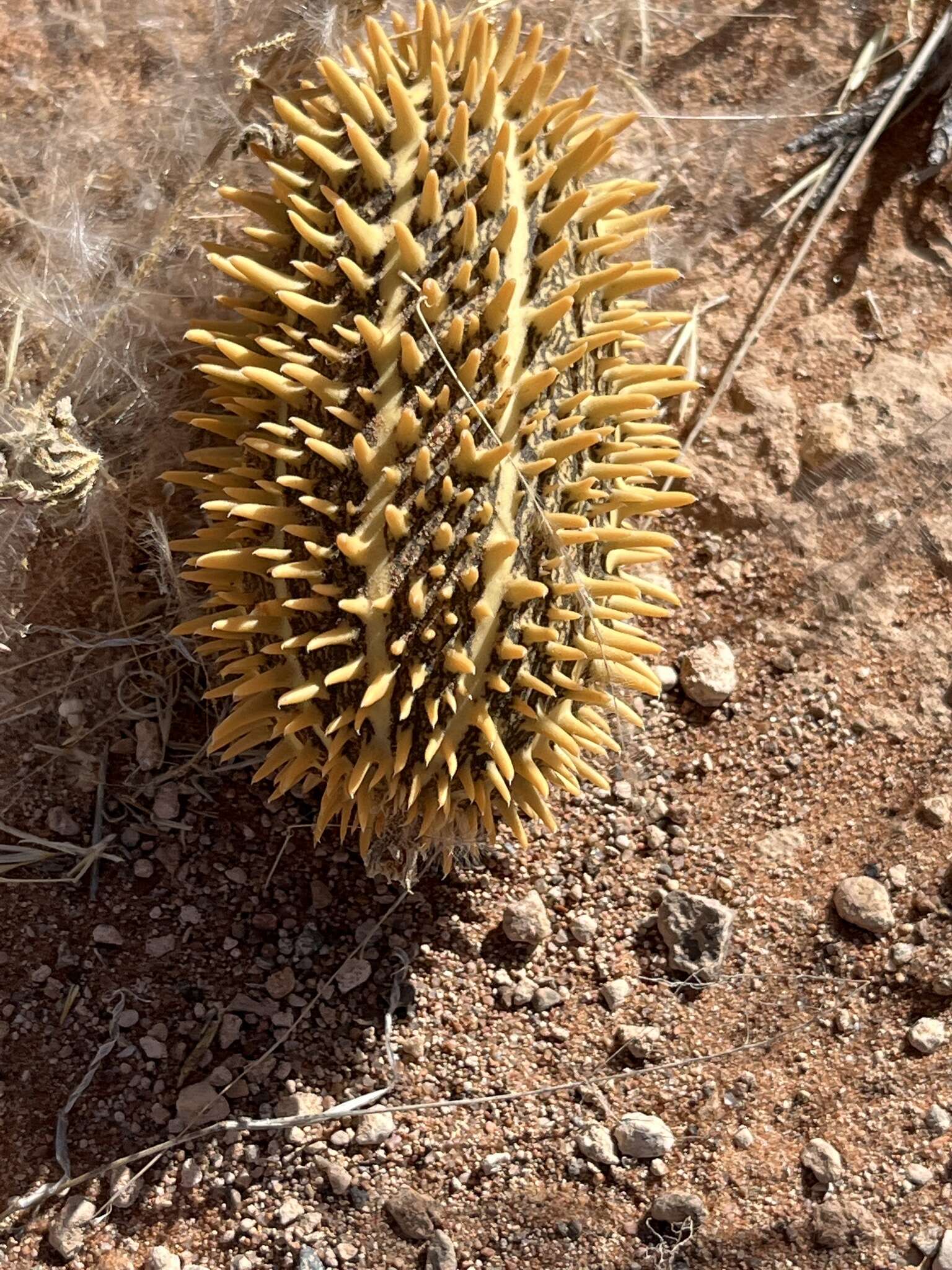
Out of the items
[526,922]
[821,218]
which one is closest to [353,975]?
[526,922]

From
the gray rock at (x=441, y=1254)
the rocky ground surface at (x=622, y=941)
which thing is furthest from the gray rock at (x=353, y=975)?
the gray rock at (x=441, y=1254)

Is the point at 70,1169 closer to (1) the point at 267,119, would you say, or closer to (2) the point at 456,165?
(2) the point at 456,165

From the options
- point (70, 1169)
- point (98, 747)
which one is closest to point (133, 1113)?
point (70, 1169)

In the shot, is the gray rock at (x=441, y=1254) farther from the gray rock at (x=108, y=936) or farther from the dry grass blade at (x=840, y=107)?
the dry grass blade at (x=840, y=107)

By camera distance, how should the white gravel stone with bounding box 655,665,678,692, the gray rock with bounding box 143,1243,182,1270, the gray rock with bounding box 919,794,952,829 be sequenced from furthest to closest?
the white gravel stone with bounding box 655,665,678,692
the gray rock with bounding box 919,794,952,829
the gray rock with bounding box 143,1243,182,1270

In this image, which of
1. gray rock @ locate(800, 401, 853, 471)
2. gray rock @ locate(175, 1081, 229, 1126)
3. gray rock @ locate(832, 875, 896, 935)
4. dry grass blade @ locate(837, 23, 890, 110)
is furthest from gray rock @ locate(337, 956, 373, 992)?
dry grass blade @ locate(837, 23, 890, 110)

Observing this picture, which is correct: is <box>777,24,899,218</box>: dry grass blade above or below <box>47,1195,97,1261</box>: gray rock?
above

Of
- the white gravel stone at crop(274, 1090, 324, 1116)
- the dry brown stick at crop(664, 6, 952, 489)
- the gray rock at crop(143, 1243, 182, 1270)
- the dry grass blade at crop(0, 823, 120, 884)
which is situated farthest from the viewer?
the dry brown stick at crop(664, 6, 952, 489)

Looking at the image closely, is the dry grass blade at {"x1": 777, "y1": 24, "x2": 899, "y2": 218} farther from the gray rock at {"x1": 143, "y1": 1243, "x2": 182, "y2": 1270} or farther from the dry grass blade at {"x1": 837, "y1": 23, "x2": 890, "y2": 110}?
the gray rock at {"x1": 143, "y1": 1243, "x2": 182, "y2": 1270}
